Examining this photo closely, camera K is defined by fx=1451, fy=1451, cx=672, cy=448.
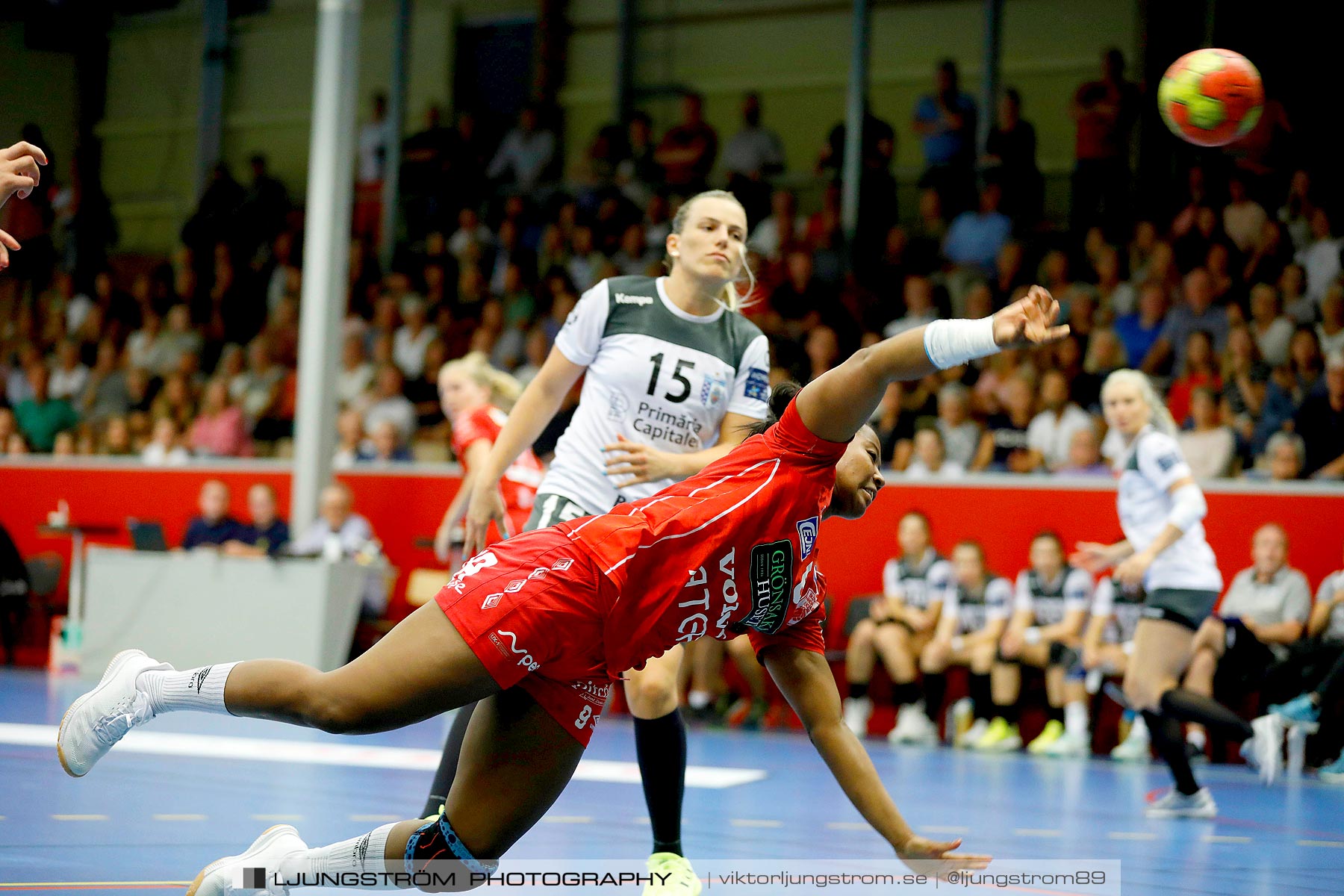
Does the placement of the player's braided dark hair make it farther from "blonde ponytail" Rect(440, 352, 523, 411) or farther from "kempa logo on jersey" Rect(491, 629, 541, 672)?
"blonde ponytail" Rect(440, 352, 523, 411)

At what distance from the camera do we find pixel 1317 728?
338 inches

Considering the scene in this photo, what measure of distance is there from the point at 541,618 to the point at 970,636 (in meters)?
6.85

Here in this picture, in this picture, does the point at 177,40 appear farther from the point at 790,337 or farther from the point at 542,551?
the point at 542,551

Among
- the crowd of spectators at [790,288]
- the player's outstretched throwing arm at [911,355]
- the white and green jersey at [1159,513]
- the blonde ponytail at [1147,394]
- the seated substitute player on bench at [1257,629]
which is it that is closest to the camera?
the player's outstretched throwing arm at [911,355]

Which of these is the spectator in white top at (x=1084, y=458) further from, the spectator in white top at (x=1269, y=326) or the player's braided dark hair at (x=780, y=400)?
the player's braided dark hair at (x=780, y=400)

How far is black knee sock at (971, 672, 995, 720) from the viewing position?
9531mm

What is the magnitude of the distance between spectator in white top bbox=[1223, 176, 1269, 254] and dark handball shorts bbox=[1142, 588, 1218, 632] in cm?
585

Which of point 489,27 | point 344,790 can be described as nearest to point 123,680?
point 344,790

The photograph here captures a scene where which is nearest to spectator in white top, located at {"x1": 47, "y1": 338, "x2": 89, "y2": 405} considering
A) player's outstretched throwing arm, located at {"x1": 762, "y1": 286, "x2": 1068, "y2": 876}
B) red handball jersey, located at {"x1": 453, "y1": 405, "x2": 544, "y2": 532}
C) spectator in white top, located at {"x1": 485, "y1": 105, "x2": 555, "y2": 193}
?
spectator in white top, located at {"x1": 485, "y1": 105, "x2": 555, "y2": 193}

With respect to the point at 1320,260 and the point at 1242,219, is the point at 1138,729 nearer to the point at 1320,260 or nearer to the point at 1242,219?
the point at 1320,260

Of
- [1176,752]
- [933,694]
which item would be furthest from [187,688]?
[933,694]

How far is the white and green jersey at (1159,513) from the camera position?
660 centimetres

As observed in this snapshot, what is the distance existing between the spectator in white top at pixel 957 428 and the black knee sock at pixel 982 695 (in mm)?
1717

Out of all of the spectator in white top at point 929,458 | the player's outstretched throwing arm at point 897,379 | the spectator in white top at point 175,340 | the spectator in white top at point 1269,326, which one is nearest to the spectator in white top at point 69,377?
the spectator in white top at point 175,340
